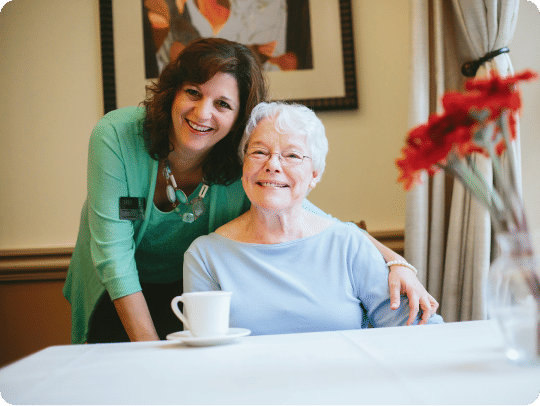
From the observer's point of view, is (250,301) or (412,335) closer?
(412,335)

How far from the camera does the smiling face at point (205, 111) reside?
1.45 meters

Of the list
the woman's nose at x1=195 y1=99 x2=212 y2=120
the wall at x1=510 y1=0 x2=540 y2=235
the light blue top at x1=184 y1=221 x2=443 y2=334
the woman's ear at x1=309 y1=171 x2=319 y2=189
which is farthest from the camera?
the wall at x1=510 y1=0 x2=540 y2=235

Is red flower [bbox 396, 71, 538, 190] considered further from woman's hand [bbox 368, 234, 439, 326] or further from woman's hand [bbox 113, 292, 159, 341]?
woman's hand [bbox 113, 292, 159, 341]

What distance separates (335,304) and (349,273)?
12 cm

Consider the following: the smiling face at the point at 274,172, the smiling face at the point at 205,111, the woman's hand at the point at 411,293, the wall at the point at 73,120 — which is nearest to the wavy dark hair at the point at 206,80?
the smiling face at the point at 205,111

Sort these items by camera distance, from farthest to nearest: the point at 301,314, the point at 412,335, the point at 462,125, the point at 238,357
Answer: the point at 301,314
the point at 412,335
the point at 238,357
the point at 462,125

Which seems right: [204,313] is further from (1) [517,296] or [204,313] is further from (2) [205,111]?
(2) [205,111]

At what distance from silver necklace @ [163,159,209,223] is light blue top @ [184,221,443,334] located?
171 mm

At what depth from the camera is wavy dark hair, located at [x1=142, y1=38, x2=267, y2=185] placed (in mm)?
1449

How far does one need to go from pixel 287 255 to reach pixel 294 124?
43cm

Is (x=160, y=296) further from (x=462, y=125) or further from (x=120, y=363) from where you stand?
(x=462, y=125)

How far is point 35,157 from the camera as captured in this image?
244 centimetres

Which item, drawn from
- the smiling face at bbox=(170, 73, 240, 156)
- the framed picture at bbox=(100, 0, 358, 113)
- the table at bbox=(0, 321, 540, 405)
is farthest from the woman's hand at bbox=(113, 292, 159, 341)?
the framed picture at bbox=(100, 0, 358, 113)

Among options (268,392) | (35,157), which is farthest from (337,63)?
(268,392)
